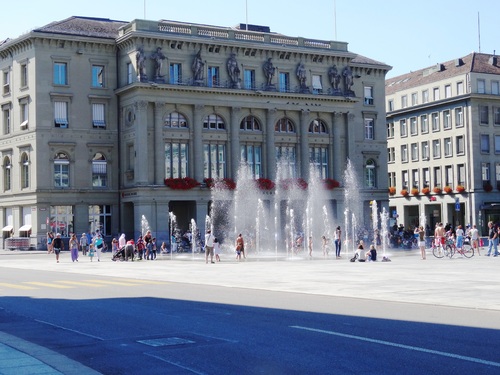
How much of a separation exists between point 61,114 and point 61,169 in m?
4.74

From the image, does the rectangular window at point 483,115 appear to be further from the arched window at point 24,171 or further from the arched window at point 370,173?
the arched window at point 24,171

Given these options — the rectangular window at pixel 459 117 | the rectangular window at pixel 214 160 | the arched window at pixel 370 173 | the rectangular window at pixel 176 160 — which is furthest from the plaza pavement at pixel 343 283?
the rectangular window at pixel 459 117

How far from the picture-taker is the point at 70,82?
72500 mm

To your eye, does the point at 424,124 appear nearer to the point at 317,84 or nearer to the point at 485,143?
the point at 485,143

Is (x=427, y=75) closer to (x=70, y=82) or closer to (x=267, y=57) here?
(x=267, y=57)

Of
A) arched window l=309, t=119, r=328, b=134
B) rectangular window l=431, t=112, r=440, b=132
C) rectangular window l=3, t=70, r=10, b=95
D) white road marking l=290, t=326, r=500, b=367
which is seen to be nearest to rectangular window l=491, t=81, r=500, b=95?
rectangular window l=431, t=112, r=440, b=132

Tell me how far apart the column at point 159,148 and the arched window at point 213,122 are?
507cm

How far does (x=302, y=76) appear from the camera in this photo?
79.7 metres

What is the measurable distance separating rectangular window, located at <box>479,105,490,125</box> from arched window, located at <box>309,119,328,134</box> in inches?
893

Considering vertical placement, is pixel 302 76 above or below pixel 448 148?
above

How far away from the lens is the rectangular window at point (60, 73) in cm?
7206

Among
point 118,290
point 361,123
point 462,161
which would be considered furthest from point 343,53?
point 118,290

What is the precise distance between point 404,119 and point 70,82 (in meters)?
46.6

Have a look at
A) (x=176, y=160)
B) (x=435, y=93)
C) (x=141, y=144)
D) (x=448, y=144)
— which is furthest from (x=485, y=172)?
(x=141, y=144)
